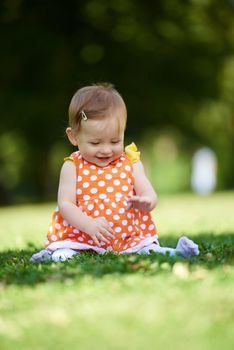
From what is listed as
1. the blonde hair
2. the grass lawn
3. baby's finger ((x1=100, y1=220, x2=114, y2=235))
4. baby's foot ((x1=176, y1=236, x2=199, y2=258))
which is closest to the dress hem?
baby's finger ((x1=100, y1=220, x2=114, y2=235))

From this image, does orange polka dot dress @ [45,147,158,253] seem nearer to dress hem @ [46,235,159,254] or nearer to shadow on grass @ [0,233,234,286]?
dress hem @ [46,235,159,254]

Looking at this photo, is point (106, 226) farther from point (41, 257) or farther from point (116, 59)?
point (116, 59)

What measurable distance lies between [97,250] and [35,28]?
54.8 feet

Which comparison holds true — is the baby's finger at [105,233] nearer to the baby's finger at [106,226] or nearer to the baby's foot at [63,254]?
the baby's finger at [106,226]

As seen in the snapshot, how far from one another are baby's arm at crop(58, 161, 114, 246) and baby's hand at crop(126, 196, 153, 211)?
25 centimetres

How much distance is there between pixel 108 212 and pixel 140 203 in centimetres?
33

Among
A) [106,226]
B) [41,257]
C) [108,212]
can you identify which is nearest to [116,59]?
[108,212]

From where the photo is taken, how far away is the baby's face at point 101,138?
5.38m

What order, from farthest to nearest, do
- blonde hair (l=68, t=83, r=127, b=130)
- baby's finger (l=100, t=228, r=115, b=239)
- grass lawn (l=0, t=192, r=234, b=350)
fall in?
blonde hair (l=68, t=83, r=127, b=130)
baby's finger (l=100, t=228, r=115, b=239)
grass lawn (l=0, t=192, r=234, b=350)

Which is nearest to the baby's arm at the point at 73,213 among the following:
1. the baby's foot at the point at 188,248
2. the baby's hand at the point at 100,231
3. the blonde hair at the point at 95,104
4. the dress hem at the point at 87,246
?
the baby's hand at the point at 100,231

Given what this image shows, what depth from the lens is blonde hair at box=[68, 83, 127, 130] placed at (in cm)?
540

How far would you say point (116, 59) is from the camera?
2242 cm

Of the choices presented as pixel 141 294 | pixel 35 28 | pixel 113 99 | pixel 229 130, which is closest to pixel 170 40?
pixel 35 28

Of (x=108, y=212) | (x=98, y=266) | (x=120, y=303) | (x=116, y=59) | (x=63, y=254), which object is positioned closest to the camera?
(x=120, y=303)
